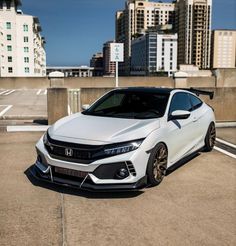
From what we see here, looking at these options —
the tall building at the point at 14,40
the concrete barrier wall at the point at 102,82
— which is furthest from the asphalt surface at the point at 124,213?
the tall building at the point at 14,40

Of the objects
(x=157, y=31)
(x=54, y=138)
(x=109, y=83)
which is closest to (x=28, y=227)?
(x=54, y=138)

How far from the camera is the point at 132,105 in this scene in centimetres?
608

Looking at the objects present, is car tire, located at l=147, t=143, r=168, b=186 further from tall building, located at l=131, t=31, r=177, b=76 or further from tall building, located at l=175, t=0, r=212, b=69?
tall building, located at l=175, t=0, r=212, b=69

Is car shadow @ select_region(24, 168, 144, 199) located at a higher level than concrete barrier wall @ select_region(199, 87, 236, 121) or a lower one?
lower

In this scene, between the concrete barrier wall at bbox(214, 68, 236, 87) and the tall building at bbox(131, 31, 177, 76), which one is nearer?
the concrete barrier wall at bbox(214, 68, 236, 87)

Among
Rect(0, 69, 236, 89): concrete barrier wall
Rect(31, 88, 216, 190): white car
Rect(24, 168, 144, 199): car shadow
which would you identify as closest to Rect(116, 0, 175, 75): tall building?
Rect(0, 69, 236, 89): concrete barrier wall

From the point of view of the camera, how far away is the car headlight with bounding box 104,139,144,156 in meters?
4.59

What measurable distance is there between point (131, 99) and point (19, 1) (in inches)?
3399

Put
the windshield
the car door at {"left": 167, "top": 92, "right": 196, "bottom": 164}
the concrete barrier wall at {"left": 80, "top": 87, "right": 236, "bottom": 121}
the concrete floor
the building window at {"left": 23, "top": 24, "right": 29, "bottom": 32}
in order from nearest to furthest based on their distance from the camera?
1. the car door at {"left": 167, "top": 92, "right": 196, "bottom": 164}
2. the windshield
3. the concrete floor
4. the concrete barrier wall at {"left": 80, "top": 87, "right": 236, "bottom": 121}
5. the building window at {"left": 23, "top": 24, "right": 29, "bottom": 32}

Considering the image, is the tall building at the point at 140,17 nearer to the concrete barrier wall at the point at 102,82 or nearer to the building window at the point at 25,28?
the building window at the point at 25,28

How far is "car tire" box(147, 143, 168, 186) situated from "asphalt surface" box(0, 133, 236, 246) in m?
0.16

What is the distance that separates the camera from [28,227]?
12.9 feet

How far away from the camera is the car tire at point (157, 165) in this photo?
492cm

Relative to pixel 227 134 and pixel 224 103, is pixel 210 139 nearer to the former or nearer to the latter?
pixel 227 134
